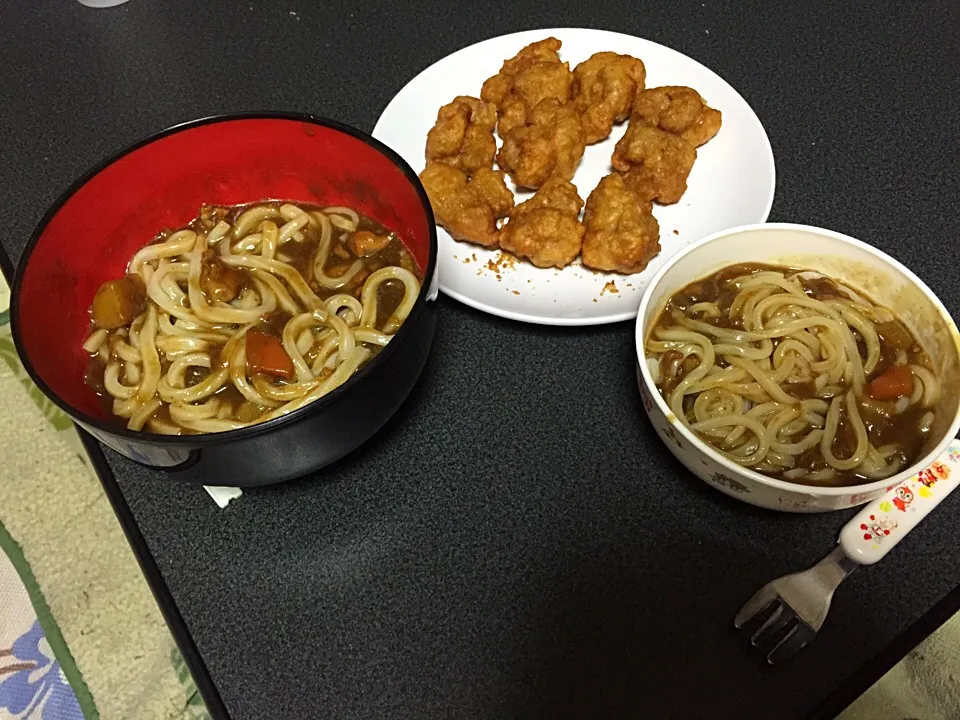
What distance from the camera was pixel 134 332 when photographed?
1214 millimetres

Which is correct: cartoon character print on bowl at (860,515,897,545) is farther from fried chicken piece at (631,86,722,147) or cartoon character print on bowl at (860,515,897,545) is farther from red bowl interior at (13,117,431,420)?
fried chicken piece at (631,86,722,147)

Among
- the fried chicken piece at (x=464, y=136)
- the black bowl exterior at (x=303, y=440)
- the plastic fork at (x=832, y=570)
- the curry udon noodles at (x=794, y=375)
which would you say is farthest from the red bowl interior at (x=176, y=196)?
the plastic fork at (x=832, y=570)

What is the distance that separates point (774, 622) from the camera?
1.02 m

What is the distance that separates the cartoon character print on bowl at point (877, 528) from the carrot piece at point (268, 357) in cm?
88

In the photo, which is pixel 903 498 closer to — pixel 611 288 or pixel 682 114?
pixel 611 288

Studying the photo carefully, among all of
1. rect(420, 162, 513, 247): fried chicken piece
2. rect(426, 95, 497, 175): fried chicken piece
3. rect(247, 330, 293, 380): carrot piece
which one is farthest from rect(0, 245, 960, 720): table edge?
rect(426, 95, 497, 175): fried chicken piece

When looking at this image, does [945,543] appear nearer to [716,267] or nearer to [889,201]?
[716,267]

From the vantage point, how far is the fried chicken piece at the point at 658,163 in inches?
58.5

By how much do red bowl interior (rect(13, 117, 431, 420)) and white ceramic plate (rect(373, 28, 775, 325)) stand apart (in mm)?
222

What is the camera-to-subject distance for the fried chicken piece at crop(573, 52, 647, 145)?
63.2 inches

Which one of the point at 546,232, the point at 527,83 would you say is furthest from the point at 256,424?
the point at 527,83

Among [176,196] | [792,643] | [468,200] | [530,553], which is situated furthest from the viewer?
[468,200]

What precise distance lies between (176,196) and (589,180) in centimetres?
85

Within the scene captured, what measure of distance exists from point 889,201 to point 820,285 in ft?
1.53
